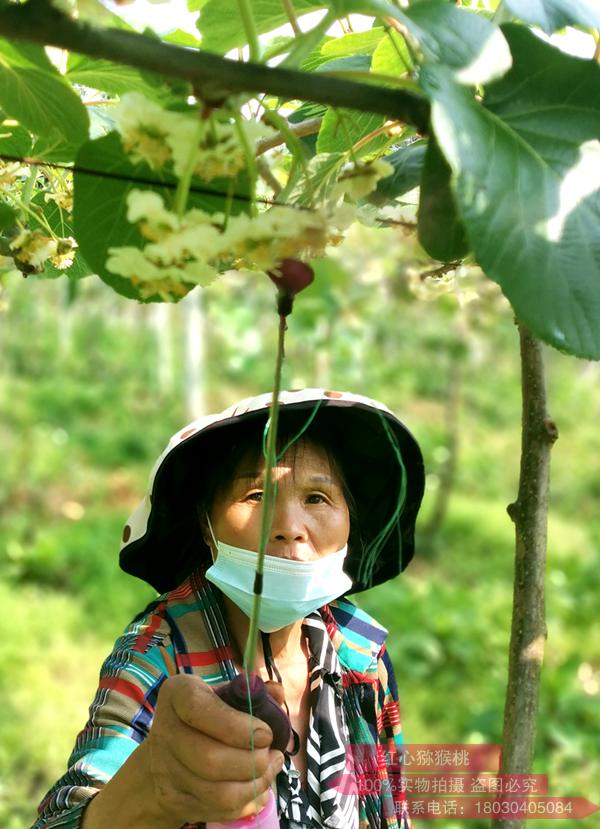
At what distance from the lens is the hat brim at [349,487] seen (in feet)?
3.75

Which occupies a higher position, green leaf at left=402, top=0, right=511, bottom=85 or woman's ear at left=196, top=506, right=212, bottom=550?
green leaf at left=402, top=0, right=511, bottom=85

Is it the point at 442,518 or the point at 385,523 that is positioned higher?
the point at 385,523

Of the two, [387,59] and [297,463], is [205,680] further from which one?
Result: [387,59]

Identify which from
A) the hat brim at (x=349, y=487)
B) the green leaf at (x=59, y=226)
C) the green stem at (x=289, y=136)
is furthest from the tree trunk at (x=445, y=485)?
the green stem at (x=289, y=136)

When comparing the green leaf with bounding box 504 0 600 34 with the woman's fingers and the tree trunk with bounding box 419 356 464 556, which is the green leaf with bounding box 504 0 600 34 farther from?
the tree trunk with bounding box 419 356 464 556

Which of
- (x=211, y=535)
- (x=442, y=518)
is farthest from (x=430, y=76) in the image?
(x=442, y=518)

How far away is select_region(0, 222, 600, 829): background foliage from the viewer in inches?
148

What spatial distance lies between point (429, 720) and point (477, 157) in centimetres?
371

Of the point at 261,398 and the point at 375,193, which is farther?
the point at 261,398

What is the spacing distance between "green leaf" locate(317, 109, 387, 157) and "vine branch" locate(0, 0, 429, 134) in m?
0.23

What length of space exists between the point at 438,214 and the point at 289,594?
548 millimetres

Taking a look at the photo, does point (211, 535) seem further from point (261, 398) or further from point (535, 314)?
point (535, 314)

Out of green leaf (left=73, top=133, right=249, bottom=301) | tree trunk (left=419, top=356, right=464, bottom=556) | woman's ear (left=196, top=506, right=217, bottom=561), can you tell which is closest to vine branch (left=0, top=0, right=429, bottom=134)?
green leaf (left=73, top=133, right=249, bottom=301)

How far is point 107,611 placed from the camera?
4746 millimetres
